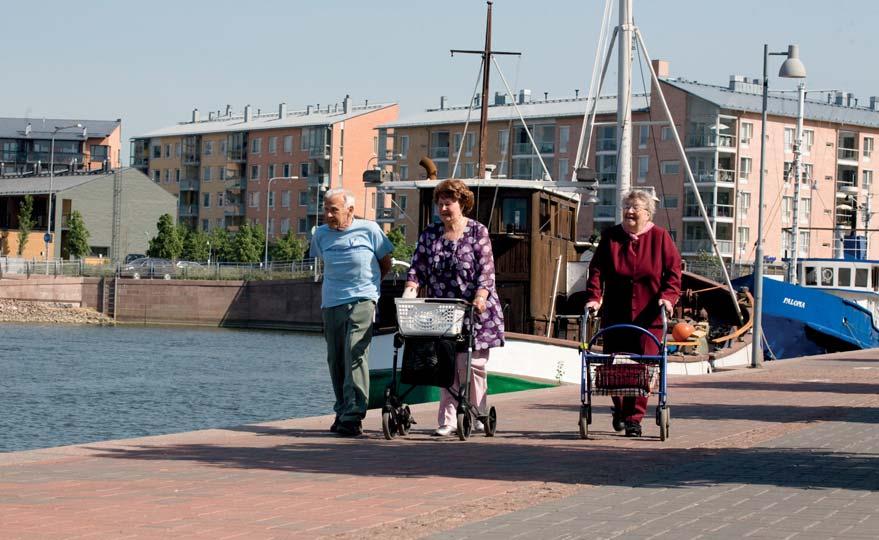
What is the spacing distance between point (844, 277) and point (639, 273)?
38.9 meters

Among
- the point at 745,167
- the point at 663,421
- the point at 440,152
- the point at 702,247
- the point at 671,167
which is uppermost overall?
the point at 440,152

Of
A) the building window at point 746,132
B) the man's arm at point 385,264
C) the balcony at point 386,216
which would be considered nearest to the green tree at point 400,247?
the building window at point 746,132

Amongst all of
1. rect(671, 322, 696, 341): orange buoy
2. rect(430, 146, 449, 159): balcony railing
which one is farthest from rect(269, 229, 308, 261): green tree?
rect(671, 322, 696, 341): orange buoy

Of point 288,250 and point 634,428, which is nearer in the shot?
point 634,428

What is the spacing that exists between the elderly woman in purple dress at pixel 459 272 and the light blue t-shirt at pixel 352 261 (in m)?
0.45

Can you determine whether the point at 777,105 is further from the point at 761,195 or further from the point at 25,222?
the point at 761,195

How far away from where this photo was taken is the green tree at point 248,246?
108 meters

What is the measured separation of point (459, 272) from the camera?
10.8 meters

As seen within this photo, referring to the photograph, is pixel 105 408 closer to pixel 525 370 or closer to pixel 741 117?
pixel 525 370

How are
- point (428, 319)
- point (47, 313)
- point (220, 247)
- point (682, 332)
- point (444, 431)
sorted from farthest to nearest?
point (220, 247) → point (47, 313) → point (682, 332) → point (444, 431) → point (428, 319)

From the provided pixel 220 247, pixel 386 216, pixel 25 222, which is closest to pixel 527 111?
pixel 220 247

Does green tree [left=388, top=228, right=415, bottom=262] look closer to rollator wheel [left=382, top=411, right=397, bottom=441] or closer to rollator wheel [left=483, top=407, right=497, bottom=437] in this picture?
rollator wheel [left=483, top=407, right=497, bottom=437]

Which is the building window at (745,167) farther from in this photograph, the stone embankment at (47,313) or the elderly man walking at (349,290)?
the elderly man walking at (349,290)

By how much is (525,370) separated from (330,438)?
9.67 metres
